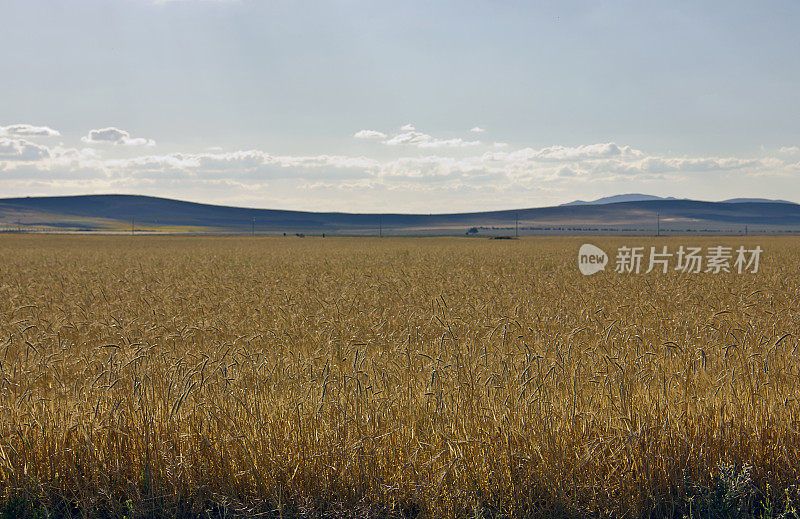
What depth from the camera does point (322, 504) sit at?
454cm

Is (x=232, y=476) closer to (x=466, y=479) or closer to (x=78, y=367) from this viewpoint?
(x=466, y=479)

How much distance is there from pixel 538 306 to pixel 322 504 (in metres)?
8.27

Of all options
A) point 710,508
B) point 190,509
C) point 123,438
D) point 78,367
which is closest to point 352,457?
point 190,509

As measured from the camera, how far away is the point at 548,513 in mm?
4422

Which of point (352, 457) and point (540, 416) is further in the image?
point (540, 416)

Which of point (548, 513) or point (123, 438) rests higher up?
point (123, 438)

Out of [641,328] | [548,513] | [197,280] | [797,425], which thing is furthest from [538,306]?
[197,280]

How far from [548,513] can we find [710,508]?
1.17 m

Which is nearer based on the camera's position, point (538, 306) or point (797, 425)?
point (797, 425)

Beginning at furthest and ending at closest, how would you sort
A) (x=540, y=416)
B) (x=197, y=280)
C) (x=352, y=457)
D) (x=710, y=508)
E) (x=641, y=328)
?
1. (x=197, y=280)
2. (x=641, y=328)
3. (x=540, y=416)
4. (x=352, y=457)
5. (x=710, y=508)

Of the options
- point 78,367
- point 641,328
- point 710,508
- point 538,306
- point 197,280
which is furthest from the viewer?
point 197,280

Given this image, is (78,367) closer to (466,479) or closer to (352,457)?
(352,457)

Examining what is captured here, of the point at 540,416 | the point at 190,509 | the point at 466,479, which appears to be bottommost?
the point at 190,509

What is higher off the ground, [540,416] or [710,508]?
[540,416]
